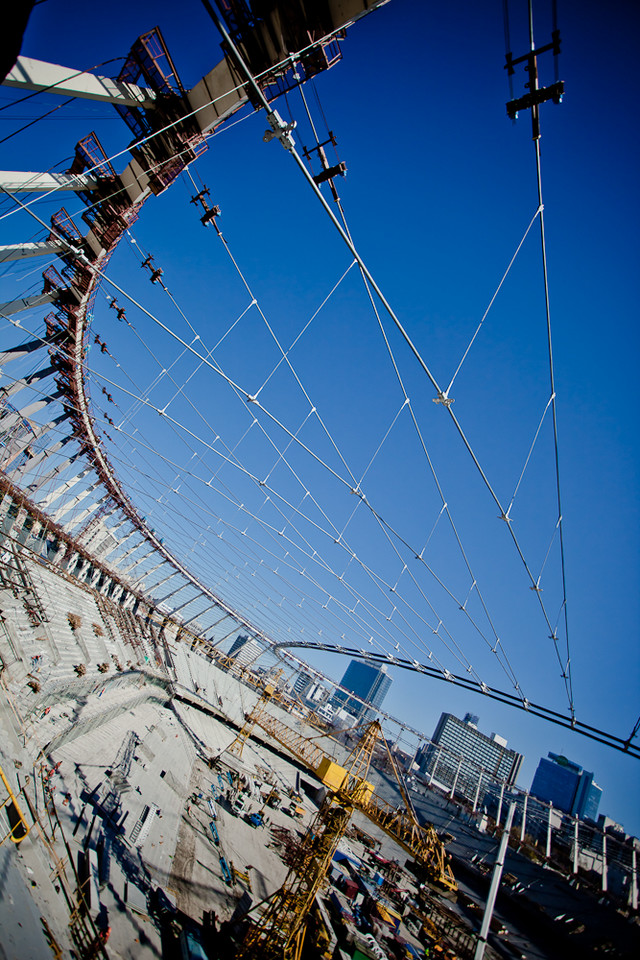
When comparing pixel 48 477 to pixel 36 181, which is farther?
pixel 48 477

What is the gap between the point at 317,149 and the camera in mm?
4605

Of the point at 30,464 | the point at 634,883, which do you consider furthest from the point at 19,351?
the point at 634,883

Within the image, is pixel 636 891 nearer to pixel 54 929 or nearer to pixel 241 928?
pixel 241 928

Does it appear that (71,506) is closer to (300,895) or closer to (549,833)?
(300,895)

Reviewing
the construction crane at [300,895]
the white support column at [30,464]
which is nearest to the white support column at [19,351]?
the white support column at [30,464]

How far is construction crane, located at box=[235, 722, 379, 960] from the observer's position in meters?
8.14

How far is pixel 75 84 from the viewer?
9.39m

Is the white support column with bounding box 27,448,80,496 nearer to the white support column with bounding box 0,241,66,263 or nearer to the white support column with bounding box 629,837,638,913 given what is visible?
the white support column with bounding box 0,241,66,263

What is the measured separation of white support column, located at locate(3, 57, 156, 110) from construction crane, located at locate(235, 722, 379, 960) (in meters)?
20.4

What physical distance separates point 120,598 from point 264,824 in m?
27.4

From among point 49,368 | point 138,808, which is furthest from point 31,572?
point 138,808

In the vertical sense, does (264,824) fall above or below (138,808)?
below

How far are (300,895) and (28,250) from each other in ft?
73.2

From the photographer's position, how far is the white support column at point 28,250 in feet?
40.3
